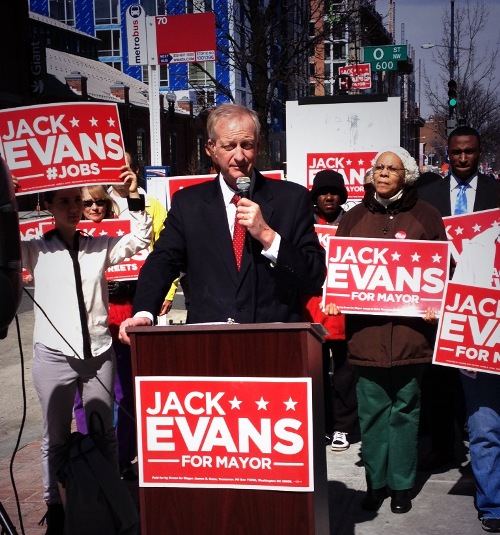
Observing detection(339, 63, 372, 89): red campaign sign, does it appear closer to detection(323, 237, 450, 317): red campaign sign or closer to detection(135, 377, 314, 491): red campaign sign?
detection(323, 237, 450, 317): red campaign sign

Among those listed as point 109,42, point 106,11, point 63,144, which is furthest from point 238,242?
point 109,42

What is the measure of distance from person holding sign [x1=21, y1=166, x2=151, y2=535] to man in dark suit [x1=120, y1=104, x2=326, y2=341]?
0.93m

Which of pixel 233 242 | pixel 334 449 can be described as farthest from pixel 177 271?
pixel 334 449

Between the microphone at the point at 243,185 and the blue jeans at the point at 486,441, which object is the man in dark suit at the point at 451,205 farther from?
the microphone at the point at 243,185

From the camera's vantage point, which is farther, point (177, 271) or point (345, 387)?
point (345, 387)

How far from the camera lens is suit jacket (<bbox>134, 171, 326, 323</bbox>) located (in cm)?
390

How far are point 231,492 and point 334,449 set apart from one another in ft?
10.4

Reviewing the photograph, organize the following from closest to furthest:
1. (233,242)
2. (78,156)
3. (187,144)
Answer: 1. (233,242)
2. (78,156)
3. (187,144)

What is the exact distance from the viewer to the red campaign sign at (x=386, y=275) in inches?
203

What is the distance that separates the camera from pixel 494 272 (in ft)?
16.1

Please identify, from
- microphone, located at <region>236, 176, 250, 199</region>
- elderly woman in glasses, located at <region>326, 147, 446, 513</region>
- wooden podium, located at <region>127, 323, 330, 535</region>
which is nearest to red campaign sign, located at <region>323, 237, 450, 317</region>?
elderly woman in glasses, located at <region>326, 147, 446, 513</region>

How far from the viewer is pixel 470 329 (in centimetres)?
489

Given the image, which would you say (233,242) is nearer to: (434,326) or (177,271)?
(177,271)

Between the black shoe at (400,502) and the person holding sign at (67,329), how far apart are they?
1610 millimetres
